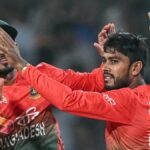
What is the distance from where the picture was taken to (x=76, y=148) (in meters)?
6.54

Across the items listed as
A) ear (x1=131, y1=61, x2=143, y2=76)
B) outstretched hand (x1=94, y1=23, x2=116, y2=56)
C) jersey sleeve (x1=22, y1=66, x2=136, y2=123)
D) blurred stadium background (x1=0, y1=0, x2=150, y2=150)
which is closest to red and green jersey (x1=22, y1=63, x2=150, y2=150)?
jersey sleeve (x1=22, y1=66, x2=136, y2=123)

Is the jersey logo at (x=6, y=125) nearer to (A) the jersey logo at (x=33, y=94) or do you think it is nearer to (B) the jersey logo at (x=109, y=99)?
(A) the jersey logo at (x=33, y=94)

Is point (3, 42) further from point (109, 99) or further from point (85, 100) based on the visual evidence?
point (109, 99)

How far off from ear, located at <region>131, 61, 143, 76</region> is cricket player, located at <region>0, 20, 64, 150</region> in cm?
67

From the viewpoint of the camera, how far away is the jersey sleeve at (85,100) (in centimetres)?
380

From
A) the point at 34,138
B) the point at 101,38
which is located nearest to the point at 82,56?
the point at 101,38

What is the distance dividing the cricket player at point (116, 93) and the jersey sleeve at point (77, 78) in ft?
0.81

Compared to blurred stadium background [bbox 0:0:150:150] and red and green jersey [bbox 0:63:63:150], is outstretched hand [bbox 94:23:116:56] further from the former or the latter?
blurred stadium background [bbox 0:0:150:150]

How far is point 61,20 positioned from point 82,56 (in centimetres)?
61

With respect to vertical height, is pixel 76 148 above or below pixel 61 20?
below

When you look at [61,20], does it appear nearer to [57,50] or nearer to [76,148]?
[57,50]

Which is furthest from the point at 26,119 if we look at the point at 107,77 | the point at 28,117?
the point at 107,77

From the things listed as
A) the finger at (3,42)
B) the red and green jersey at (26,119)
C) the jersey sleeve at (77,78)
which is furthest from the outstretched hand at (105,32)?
the finger at (3,42)

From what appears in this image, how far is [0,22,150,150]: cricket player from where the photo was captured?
381 centimetres
